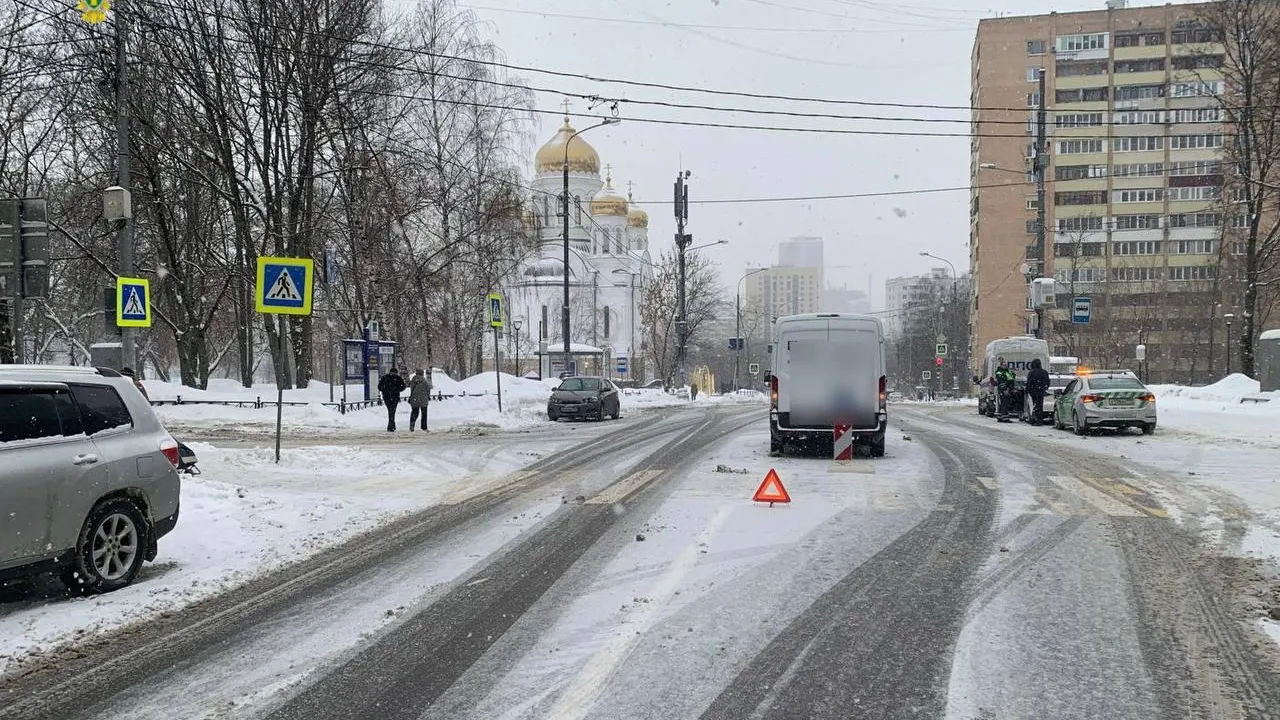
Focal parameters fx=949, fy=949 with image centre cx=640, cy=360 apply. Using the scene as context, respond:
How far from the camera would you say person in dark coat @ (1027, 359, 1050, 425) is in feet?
83.1

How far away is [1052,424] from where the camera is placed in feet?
85.6

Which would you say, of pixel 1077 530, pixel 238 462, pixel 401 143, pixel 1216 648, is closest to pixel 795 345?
pixel 1077 530

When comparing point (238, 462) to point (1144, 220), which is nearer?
point (238, 462)

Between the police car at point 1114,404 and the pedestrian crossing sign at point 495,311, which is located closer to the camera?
the police car at point 1114,404

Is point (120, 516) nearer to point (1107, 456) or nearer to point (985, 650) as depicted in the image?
point (985, 650)

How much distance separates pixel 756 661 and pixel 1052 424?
77.3 ft

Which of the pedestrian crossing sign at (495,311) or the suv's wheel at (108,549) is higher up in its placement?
the pedestrian crossing sign at (495,311)

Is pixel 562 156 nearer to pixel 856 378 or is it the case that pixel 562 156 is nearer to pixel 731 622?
pixel 856 378

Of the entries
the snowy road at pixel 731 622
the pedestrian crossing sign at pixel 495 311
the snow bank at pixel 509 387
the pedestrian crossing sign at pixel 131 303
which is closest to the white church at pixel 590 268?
the snow bank at pixel 509 387

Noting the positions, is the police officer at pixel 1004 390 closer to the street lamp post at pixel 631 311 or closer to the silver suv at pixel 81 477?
the silver suv at pixel 81 477

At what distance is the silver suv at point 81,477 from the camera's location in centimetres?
604

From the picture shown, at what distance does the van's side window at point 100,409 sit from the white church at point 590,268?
220ft

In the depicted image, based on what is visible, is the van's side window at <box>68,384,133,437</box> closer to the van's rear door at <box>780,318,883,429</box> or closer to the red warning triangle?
the red warning triangle

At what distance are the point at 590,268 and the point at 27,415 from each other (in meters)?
79.9
